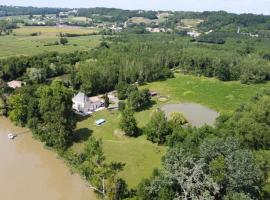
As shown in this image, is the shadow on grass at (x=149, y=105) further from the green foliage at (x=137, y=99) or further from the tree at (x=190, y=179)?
the tree at (x=190, y=179)

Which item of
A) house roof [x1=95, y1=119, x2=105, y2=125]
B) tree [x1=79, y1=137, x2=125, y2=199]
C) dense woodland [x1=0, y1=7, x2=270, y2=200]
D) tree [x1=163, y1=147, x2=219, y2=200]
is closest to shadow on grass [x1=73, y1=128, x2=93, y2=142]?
dense woodland [x1=0, y1=7, x2=270, y2=200]

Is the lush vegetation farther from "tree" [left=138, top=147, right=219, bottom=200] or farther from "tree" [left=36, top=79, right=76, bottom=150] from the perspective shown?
"tree" [left=36, top=79, right=76, bottom=150]

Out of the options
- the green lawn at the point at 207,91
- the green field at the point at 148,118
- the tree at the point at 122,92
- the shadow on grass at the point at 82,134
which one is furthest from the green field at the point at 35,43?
the shadow on grass at the point at 82,134

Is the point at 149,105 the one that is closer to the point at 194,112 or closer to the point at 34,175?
the point at 194,112

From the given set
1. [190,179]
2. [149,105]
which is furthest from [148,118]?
[190,179]

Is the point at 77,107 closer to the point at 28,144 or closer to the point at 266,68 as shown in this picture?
the point at 28,144

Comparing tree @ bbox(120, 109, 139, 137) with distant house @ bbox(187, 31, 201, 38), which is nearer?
tree @ bbox(120, 109, 139, 137)
